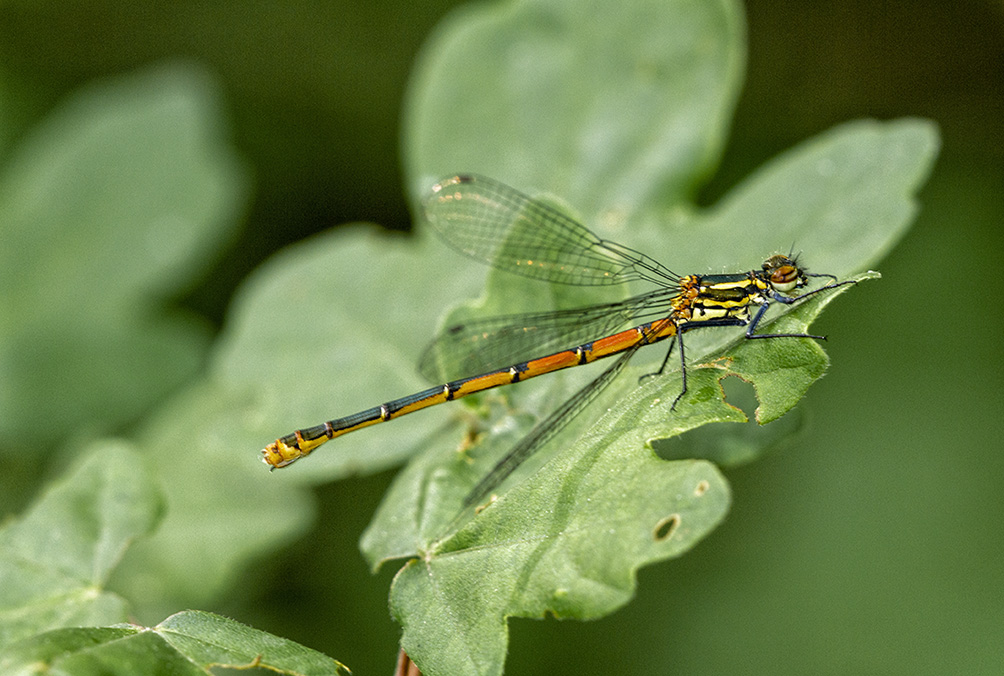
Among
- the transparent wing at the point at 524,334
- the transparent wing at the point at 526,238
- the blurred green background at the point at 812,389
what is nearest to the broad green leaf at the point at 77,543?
the transparent wing at the point at 524,334

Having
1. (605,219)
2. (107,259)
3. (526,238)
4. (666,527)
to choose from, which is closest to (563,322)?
(526,238)

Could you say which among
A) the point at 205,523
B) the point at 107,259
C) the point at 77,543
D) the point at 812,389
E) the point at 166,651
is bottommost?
the point at 166,651

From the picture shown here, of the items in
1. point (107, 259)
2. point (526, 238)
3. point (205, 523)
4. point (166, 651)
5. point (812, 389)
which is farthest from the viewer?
point (107, 259)

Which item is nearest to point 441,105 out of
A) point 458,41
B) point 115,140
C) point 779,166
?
point 458,41

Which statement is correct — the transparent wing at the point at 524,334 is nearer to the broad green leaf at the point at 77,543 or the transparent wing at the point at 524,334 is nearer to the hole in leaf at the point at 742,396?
the hole in leaf at the point at 742,396

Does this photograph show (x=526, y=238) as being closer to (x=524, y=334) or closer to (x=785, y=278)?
(x=524, y=334)

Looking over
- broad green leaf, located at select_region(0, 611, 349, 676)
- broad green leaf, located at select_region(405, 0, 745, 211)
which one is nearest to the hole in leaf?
broad green leaf, located at select_region(405, 0, 745, 211)
